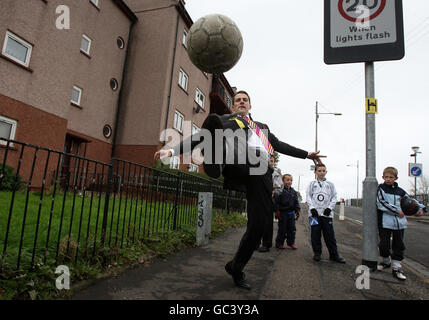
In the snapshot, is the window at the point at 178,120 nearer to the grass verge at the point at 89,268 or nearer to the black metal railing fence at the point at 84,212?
the black metal railing fence at the point at 84,212

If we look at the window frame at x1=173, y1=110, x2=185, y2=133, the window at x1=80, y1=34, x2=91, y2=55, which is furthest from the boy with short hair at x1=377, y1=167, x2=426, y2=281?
the window at x1=80, y1=34, x2=91, y2=55

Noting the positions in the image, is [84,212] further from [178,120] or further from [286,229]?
[178,120]

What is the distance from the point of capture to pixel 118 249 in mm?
3264

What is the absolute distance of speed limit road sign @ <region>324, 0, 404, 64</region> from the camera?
366 cm

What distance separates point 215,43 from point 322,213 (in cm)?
345

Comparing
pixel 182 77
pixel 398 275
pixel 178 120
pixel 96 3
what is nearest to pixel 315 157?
pixel 398 275

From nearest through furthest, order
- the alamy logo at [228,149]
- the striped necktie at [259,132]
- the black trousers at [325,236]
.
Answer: the alamy logo at [228,149]
the striped necktie at [259,132]
the black trousers at [325,236]

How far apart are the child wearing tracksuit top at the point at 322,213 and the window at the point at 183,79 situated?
522 inches

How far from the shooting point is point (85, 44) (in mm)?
12875

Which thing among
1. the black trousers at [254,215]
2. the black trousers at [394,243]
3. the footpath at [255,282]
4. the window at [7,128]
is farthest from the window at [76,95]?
the black trousers at [394,243]

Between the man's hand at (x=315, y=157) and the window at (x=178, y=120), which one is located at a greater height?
the window at (x=178, y=120)

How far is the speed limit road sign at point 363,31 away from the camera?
3662 mm
